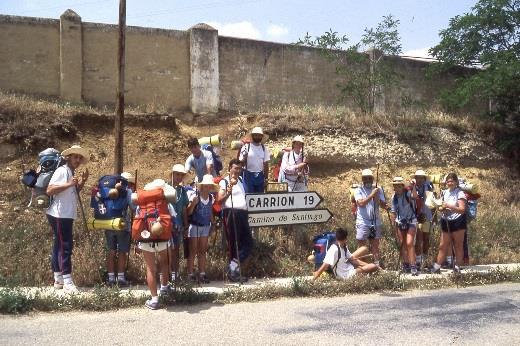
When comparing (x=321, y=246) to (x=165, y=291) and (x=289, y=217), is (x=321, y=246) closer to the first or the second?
(x=289, y=217)

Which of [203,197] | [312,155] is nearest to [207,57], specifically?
[312,155]

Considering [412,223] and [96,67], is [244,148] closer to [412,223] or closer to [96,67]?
[412,223]

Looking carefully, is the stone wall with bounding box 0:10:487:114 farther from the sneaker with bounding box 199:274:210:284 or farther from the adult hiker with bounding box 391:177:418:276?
the sneaker with bounding box 199:274:210:284

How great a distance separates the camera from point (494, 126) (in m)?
18.2

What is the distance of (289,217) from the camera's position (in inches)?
363

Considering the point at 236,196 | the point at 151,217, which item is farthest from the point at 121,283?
the point at 236,196

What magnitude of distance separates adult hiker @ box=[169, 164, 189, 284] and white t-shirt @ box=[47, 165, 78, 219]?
1384 mm

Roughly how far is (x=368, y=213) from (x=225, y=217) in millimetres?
2415

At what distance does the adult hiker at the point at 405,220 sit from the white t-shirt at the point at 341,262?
1.33 meters

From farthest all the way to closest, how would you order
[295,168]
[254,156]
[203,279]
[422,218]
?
[295,168] < [422,218] < [254,156] < [203,279]

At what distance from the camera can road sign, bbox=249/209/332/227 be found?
8953 millimetres

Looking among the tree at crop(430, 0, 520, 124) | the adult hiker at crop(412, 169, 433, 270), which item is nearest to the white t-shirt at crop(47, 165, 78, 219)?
the adult hiker at crop(412, 169, 433, 270)

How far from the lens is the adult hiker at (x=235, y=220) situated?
27.4 feet

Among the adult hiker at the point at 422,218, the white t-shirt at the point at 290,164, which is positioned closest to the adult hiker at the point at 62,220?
the white t-shirt at the point at 290,164
